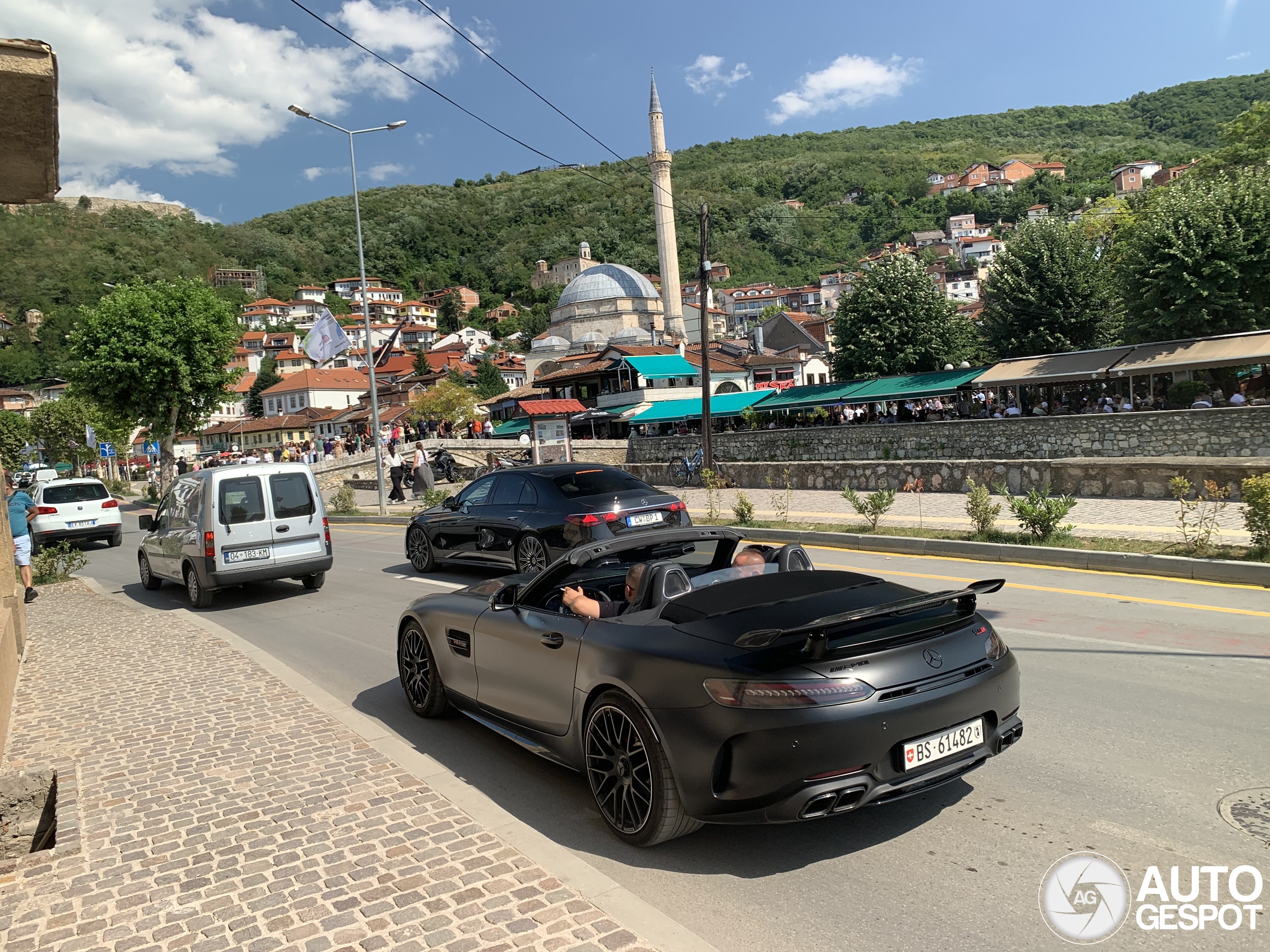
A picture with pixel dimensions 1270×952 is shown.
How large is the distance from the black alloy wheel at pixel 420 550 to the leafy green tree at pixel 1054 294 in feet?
123

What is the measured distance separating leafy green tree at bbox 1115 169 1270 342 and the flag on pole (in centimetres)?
2979

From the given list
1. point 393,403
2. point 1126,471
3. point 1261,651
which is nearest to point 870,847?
point 1261,651

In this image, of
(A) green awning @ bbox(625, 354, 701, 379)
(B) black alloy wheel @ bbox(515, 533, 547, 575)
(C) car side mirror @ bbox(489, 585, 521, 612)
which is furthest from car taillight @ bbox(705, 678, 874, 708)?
(A) green awning @ bbox(625, 354, 701, 379)

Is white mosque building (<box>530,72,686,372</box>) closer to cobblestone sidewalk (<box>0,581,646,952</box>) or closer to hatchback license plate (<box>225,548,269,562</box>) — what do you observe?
hatchback license plate (<box>225,548,269,562</box>)

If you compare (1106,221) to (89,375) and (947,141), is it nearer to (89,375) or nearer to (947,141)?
(89,375)

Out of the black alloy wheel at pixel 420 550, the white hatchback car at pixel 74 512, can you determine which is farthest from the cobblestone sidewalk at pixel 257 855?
the white hatchback car at pixel 74 512

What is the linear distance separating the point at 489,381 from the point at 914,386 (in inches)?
2860

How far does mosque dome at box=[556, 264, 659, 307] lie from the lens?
329 ft

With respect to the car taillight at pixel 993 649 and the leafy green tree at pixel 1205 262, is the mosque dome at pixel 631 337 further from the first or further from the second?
the car taillight at pixel 993 649

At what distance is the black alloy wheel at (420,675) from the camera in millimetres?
5867

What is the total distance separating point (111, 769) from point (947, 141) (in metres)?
211

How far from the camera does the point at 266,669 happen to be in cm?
760

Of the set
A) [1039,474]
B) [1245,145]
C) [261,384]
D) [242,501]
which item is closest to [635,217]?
[261,384]

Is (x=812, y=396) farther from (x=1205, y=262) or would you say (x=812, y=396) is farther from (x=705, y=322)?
(x=705, y=322)
